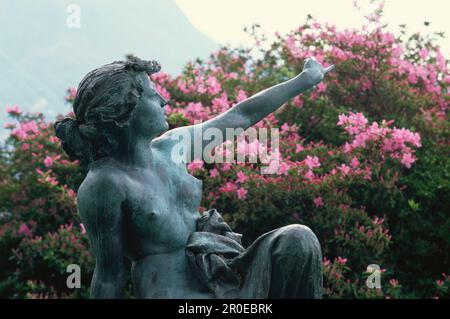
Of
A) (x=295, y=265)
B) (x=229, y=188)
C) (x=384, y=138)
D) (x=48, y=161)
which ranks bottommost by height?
(x=295, y=265)

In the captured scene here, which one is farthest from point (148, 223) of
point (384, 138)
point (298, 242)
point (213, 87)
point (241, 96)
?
point (213, 87)

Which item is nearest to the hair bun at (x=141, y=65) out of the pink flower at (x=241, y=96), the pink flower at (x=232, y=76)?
the pink flower at (x=241, y=96)

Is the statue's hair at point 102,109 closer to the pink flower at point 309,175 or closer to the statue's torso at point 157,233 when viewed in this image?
the statue's torso at point 157,233

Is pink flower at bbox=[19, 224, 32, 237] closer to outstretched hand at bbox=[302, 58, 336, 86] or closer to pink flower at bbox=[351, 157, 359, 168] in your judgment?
pink flower at bbox=[351, 157, 359, 168]

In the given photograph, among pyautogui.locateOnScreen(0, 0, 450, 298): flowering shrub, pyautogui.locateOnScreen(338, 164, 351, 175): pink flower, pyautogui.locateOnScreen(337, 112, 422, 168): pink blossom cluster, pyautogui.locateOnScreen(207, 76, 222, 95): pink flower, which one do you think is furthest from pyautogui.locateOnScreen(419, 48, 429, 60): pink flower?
pyautogui.locateOnScreen(338, 164, 351, 175): pink flower

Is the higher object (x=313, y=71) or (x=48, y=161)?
(x=313, y=71)

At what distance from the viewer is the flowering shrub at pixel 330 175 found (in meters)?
6.25

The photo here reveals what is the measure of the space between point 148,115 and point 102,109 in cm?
23

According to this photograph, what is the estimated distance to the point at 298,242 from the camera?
141 inches

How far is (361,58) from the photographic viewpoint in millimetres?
7367

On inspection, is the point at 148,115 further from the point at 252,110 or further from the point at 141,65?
the point at 252,110

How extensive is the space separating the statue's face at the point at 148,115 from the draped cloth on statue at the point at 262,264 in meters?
0.48

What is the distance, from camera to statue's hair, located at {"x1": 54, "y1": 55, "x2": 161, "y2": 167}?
3.70 meters
